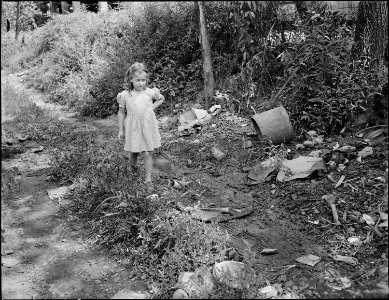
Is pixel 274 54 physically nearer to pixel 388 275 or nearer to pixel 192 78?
pixel 192 78

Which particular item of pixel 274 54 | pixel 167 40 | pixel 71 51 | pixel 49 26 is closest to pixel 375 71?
pixel 274 54

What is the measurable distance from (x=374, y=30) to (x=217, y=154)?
244 centimetres

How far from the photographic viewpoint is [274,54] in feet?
21.1

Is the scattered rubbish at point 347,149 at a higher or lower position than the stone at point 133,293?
higher

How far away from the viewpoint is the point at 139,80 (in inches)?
165

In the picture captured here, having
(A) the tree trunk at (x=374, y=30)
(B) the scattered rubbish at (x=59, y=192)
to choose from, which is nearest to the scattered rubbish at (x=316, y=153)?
(A) the tree trunk at (x=374, y=30)

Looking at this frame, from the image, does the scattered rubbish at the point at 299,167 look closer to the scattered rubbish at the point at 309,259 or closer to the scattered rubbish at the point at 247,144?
the scattered rubbish at the point at 247,144

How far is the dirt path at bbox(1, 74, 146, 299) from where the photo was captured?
3037 millimetres

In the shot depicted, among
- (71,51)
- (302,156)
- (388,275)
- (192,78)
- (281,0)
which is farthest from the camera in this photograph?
(71,51)

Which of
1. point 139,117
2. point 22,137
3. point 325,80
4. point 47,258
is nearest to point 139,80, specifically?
point 139,117

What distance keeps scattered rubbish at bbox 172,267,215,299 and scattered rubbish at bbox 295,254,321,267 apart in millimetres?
740

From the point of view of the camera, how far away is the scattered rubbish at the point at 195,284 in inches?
111

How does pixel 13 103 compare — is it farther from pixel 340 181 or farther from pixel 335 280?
pixel 335 280

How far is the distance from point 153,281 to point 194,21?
587cm
